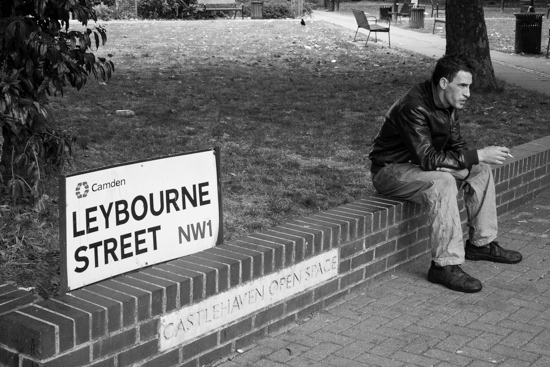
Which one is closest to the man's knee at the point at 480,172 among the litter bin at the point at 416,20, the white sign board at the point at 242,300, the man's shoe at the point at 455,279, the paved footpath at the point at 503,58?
the man's shoe at the point at 455,279

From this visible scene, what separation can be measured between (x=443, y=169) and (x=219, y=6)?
27.6 m

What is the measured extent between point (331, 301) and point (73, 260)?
5.63 feet

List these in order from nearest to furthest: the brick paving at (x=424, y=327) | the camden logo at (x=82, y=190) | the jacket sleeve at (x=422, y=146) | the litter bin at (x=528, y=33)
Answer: the camden logo at (x=82, y=190) < the brick paving at (x=424, y=327) < the jacket sleeve at (x=422, y=146) < the litter bin at (x=528, y=33)

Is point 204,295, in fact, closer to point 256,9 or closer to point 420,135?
point 420,135

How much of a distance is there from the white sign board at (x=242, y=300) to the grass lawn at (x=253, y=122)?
3.18 ft

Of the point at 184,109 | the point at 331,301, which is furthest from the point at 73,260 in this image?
the point at 184,109

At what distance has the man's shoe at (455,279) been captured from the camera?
5.02 metres

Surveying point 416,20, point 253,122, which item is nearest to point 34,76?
point 253,122

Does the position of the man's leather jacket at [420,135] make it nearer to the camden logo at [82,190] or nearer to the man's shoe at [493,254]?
the man's shoe at [493,254]

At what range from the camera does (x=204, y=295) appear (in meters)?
3.92

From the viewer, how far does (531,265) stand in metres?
5.58

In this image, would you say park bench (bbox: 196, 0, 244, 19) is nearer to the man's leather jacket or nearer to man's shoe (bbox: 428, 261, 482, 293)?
the man's leather jacket

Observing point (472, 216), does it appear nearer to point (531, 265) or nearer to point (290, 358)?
point (531, 265)

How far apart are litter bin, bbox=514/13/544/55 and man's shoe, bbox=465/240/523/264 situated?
1469cm
